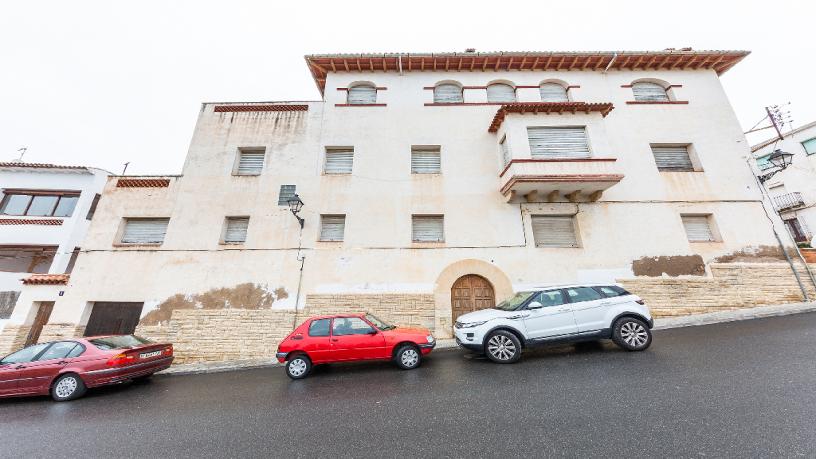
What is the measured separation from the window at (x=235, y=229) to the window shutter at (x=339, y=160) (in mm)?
3751

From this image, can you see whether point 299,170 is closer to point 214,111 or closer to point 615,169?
point 214,111

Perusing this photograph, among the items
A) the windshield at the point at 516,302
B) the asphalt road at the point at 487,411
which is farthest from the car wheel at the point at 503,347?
the windshield at the point at 516,302

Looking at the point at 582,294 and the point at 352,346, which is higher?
the point at 582,294

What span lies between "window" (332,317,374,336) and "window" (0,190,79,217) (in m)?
17.9

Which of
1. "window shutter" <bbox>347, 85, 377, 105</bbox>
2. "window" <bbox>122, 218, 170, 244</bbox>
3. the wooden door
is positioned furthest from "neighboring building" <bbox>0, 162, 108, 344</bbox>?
"window shutter" <bbox>347, 85, 377, 105</bbox>

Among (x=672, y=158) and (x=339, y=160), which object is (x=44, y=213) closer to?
(x=339, y=160)

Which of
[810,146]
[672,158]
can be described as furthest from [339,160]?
[810,146]

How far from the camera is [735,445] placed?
2.68m

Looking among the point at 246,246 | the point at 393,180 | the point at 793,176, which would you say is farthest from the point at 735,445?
the point at 793,176

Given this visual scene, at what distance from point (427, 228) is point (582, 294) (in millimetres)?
5544

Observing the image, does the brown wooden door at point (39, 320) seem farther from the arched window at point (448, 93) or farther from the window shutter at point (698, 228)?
the window shutter at point (698, 228)

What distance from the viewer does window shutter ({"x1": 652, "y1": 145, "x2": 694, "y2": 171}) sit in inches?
443

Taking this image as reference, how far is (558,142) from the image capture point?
412 inches

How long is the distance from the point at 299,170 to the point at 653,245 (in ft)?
43.8
